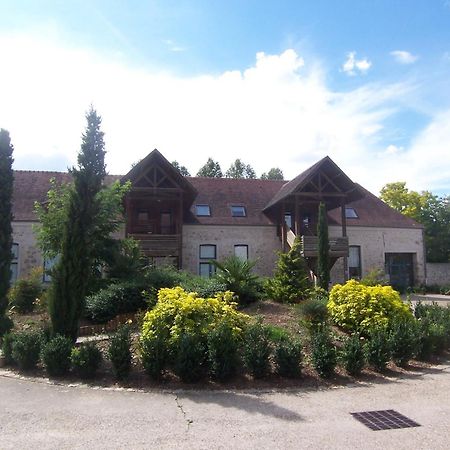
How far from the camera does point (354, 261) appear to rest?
25875 millimetres

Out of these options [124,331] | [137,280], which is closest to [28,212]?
[137,280]

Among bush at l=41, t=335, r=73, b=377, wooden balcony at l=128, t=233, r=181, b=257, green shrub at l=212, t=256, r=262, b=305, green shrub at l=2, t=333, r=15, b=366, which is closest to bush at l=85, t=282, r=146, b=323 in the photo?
green shrub at l=212, t=256, r=262, b=305

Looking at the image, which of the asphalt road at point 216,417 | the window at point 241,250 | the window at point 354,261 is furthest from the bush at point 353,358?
the window at point 354,261

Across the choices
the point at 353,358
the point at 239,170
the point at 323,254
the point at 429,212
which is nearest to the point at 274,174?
the point at 239,170

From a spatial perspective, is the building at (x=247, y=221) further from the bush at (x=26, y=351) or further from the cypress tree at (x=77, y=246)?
the bush at (x=26, y=351)

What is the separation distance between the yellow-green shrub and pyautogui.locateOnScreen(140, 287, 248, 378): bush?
9.93 ft

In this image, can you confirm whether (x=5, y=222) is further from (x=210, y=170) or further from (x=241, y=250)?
(x=210, y=170)

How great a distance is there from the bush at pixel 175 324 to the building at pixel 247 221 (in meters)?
11.8

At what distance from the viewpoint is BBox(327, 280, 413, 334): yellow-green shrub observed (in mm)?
9818

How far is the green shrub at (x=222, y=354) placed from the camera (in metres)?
7.16

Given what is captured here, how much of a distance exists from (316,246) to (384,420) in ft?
52.8

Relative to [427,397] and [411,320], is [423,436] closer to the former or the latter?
[427,397]

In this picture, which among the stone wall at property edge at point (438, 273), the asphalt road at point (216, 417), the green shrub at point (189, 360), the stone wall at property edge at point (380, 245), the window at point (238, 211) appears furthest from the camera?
the stone wall at property edge at point (438, 273)

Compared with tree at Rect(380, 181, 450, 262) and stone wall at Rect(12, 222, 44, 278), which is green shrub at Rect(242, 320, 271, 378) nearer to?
stone wall at Rect(12, 222, 44, 278)
